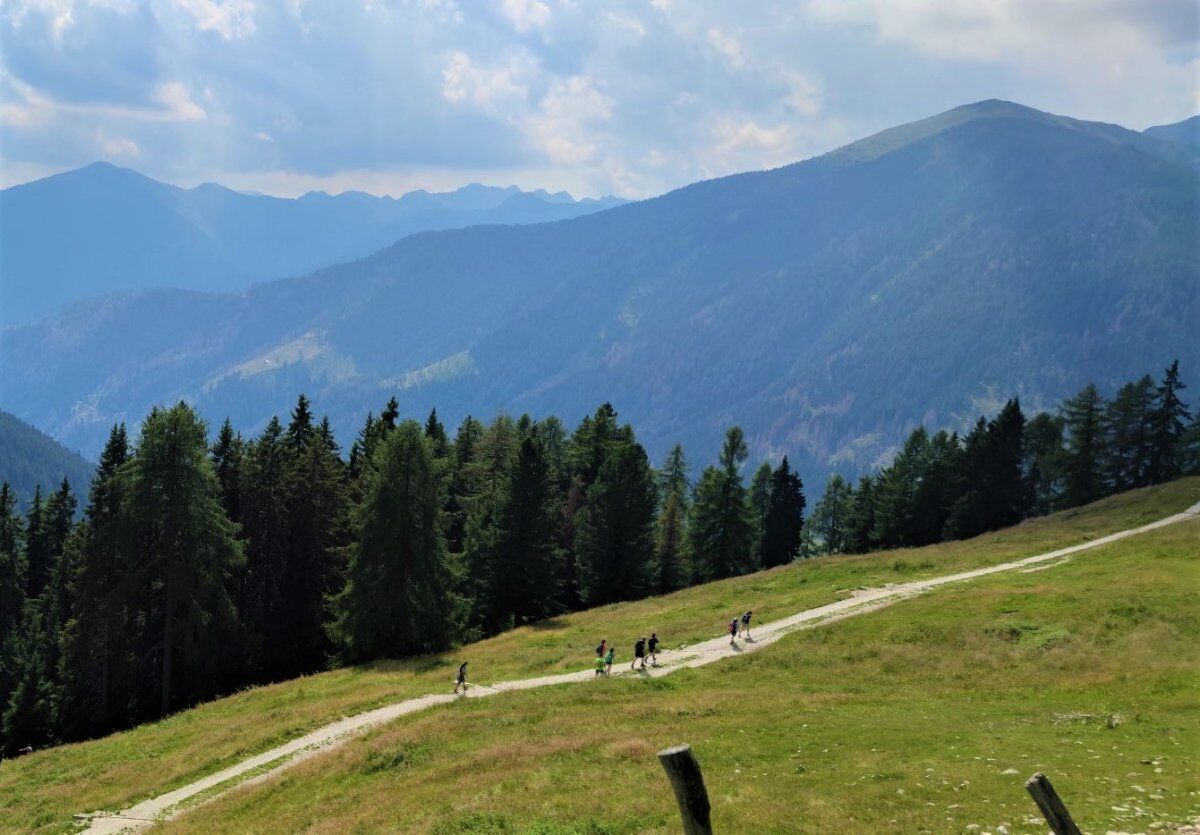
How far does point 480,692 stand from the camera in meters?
39.1

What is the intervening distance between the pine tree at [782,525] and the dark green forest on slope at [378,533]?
0.20m

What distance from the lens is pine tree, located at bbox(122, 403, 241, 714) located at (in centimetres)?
5041

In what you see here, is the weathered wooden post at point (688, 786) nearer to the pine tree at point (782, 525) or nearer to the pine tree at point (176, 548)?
the pine tree at point (176, 548)

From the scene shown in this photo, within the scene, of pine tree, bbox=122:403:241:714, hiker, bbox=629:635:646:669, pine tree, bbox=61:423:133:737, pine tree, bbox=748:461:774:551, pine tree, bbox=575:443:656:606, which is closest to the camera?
hiker, bbox=629:635:646:669

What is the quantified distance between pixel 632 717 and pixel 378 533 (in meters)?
29.7

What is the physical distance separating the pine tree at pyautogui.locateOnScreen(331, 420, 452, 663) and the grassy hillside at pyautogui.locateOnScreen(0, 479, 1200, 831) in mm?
3599

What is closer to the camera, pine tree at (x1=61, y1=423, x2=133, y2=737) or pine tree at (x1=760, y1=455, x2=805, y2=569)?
pine tree at (x1=61, y1=423, x2=133, y2=737)

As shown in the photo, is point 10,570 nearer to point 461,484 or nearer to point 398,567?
point 461,484

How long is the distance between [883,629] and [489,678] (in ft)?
67.2

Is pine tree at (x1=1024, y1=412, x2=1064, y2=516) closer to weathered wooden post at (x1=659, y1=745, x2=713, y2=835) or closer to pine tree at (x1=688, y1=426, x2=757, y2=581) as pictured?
pine tree at (x1=688, y1=426, x2=757, y2=581)

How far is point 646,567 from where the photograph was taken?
252ft

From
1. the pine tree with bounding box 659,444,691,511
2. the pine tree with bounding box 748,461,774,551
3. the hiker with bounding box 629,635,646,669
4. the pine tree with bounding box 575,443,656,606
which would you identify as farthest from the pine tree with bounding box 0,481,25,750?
the pine tree with bounding box 748,461,774,551

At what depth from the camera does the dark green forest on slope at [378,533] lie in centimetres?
5244

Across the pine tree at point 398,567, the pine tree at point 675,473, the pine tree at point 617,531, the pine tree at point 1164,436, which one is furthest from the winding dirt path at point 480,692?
the pine tree at point 675,473
